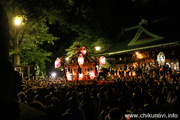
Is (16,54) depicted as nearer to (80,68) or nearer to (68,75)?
(68,75)

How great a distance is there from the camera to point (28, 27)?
18688 mm

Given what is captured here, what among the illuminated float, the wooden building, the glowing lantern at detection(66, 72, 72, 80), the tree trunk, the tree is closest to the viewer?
the illuminated float

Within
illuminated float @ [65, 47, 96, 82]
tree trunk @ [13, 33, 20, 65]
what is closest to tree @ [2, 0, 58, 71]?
tree trunk @ [13, 33, 20, 65]

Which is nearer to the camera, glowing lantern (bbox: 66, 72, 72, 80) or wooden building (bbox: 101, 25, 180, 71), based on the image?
glowing lantern (bbox: 66, 72, 72, 80)

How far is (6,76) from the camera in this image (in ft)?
4.43

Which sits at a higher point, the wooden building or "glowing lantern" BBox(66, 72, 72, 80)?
the wooden building

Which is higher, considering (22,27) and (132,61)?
(22,27)

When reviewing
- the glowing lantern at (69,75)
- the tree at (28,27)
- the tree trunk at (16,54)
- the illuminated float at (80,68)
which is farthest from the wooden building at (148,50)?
the tree trunk at (16,54)

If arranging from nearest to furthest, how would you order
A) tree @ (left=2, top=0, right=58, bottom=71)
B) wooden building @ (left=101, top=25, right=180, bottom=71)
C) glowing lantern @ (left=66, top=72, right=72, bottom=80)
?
glowing lantern @ (left=66, top=72, right=72, bottom=80)
tree @ (left=2, top=0, right=58, bottom=71)
wooden building @ (left=101, top=25, right=180, bottom=71)

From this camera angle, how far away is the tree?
15.8 metres

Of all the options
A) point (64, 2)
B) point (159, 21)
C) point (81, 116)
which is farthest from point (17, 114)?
point (159, 21)

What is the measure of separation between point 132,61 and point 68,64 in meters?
10.3

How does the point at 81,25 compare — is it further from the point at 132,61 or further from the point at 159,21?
the point at 159,21

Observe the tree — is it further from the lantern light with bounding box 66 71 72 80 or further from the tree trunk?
the lantern light with bounding box 66 71 72 80
